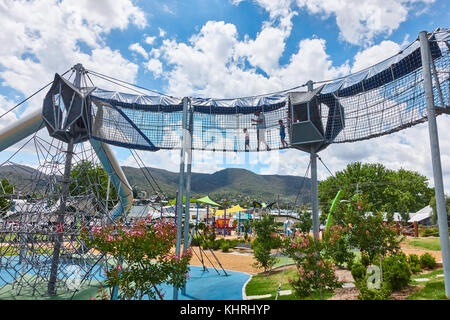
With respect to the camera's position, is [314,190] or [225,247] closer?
[314,190]

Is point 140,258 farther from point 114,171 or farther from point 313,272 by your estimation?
point 114,171

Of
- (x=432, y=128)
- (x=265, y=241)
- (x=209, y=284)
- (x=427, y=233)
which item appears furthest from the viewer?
(x=427, y=233)

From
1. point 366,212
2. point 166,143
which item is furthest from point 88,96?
point 366,212

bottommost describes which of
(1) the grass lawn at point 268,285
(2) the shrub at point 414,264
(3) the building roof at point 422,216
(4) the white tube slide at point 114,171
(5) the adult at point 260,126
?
(1) the grass lawn at point 268,285

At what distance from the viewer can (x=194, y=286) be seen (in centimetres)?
1291

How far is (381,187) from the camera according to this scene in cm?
4606

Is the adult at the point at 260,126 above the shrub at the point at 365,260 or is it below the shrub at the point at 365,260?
above

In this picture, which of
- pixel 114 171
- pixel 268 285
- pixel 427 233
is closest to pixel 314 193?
pixel 268 285

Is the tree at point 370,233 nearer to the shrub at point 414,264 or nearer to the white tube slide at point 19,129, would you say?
the shrub at point 414,264

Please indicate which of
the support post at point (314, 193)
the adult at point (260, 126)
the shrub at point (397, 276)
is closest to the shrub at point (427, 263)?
the shrub at point (397, 276)

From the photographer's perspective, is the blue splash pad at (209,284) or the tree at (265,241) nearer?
the blue splash pad at (209,284)

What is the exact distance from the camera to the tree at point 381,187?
45.5 metres

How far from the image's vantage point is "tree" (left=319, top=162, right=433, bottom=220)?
149ft
